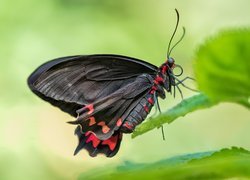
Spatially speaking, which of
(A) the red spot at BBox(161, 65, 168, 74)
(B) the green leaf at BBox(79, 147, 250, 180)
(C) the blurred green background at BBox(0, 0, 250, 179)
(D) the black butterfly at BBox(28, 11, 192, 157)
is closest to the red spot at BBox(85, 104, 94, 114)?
(D) the black butterfly at BBox(28, 11, 192, 157)

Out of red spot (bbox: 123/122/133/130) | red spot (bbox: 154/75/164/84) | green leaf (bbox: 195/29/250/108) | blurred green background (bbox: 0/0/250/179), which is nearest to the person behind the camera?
green leaf (bbox: 195/29/250/108)

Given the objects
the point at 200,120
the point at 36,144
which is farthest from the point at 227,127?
the point at 36,144

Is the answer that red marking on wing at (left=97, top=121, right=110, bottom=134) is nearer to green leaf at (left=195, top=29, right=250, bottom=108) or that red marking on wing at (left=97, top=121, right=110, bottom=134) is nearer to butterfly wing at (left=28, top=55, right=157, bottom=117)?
butterfly wing at (left=28, top=55, right=157, bottom=117)

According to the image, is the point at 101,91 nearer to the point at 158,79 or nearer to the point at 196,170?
the point at 158,79

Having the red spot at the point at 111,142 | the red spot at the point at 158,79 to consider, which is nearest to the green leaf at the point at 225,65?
the red spot at the point at 111,142

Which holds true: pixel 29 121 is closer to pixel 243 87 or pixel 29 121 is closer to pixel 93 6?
pixel 93 6

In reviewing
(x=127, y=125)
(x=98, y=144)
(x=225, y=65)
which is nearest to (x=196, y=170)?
(x=225, y=65)

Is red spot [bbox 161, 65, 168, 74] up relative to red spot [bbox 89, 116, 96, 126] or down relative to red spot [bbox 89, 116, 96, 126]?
up
